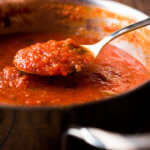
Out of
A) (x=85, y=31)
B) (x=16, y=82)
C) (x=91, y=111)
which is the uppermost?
(x=91, y=111)

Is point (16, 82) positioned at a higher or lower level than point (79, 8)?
lower

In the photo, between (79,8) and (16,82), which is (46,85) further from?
(79,8)

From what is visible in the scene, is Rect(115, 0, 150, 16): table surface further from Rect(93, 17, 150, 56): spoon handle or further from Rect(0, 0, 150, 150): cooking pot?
Rect(0, 0, 150, 150): cooking pot

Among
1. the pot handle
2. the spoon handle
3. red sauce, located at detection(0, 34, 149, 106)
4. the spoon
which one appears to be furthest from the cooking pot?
the spoon handle

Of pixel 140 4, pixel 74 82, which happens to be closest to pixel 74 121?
pixel 74 82

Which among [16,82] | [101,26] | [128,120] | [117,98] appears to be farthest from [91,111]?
[101,26]

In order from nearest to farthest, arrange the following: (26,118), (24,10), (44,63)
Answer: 1. (26,118)
2. (44,63)
3. (24,10)

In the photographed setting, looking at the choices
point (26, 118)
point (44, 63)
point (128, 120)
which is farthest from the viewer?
point (44, 63)

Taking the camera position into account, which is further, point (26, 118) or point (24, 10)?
point (24, 10)
